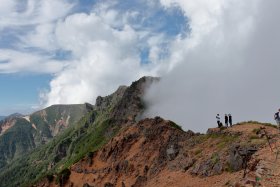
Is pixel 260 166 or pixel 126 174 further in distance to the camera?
pixel 126 174

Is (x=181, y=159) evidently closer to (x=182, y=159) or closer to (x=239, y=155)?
(x=182, y=159)

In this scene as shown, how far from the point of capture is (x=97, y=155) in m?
113

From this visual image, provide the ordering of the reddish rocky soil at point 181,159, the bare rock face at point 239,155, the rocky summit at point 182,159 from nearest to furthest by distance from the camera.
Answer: the rocky summit at point 182,159
the reddish rocky soil at point 181,159
the bare rock face at point 239,155

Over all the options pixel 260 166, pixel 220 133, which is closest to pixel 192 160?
pixel 220 133

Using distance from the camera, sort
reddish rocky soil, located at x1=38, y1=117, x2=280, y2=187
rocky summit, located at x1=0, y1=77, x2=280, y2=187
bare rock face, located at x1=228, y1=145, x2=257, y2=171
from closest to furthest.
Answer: rocky summit, located at x1=0, y1=77, x2=280, y2=187
reddish rocky soil, located at x1=38, y1=117, x2=280, y2=187
bare rock face, located at x1=228, y1=145, x2=257, y2=171

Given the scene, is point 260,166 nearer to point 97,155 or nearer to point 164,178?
point 164,178

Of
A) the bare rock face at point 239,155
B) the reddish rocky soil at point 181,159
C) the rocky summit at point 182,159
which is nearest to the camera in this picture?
the rocky summit at point 182,159

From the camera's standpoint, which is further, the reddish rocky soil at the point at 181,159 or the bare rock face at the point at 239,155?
the bare rock face at the point at 239,155

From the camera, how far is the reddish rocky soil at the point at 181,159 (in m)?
41.2

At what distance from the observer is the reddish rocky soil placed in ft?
135

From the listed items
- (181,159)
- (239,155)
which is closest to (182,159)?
(181,159)

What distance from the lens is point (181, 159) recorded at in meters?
62.9

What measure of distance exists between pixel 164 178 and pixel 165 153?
49.4 ft

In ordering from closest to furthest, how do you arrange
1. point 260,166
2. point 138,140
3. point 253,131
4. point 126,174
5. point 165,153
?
point 260,166 → point 253,131 → point 165,153 → point 126,174 → point 138,140
